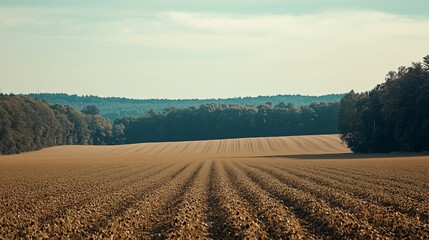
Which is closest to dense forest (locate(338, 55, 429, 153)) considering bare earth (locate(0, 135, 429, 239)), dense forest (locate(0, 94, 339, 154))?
bare earth (locate(0, 135, 429, 239))

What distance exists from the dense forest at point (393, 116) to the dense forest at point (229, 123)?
73.1 metres

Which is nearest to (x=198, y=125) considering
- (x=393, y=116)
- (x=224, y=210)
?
(x=393, y=116)

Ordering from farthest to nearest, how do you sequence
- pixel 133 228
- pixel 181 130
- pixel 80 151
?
pixel 181 130
pixel 80 151
pixel 133 228

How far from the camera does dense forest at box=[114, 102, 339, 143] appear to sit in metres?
183

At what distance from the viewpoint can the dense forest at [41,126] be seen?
129000 millimetres

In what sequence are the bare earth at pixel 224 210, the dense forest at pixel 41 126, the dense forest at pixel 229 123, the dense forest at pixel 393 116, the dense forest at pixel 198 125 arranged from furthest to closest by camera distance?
the dense forest at pixel 229 123 → the dense forest at pixel 198 125 → the dense forest at pixel 41 126 → the dense forest at pixel 393 116 → the bare earth at pixel 224 210

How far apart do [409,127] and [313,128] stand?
92.4 m

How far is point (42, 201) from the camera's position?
99.6ft

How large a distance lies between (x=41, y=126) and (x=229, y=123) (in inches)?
2641

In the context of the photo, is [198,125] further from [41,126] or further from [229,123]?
[41,126]

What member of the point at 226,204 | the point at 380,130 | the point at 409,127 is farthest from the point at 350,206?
the point at 380,130

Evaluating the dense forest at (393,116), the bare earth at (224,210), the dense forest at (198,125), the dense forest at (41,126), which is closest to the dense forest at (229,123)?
the dense forest at (198,125)

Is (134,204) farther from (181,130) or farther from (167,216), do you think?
(181,130)

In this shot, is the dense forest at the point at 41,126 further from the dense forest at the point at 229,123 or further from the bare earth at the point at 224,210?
the bare earth at the point at 224,210
